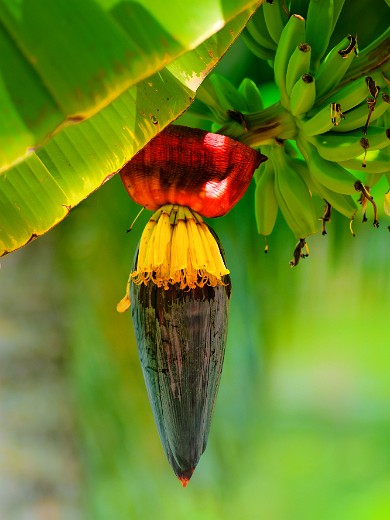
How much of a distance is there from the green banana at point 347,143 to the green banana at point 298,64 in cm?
7

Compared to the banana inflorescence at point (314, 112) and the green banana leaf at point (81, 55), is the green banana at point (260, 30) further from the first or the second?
the green banana leaf at point (81, 55)

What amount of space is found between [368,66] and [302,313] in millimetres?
635

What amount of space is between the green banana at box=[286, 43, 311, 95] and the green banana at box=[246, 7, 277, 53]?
0.16 metres

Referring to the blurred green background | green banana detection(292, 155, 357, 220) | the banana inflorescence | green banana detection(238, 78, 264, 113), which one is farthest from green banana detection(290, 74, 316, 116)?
the blurred green background

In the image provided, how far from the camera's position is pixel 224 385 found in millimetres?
1369

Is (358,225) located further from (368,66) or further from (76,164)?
(76,164)

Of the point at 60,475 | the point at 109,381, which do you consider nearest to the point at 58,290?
the point at 109,381

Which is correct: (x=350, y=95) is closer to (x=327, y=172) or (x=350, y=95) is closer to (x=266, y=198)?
(x=327, y=172)

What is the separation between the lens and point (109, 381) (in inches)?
55.4

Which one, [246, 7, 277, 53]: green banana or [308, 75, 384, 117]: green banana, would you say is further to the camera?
[246, 7, 277, 53]: green banana

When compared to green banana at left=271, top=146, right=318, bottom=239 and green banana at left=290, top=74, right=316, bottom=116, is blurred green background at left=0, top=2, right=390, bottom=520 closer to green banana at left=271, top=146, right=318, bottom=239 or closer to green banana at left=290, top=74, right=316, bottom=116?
green banana at left=271, top=146, right=318, bottom=239

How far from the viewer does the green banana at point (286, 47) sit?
2.58ft

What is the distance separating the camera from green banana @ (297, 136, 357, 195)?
802mm

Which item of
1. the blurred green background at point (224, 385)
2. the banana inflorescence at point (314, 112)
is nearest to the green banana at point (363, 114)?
the banana inflorescence at point (314, 112)
